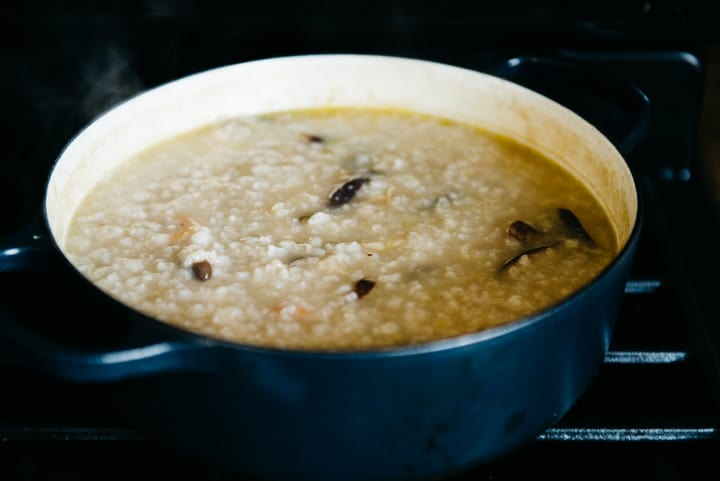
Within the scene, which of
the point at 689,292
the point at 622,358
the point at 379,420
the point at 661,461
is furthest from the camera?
the point at 689,292

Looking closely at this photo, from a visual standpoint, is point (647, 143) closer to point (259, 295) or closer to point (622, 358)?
point (622, 358)

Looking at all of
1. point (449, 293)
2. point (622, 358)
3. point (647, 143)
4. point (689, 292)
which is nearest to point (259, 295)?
point (449, 293)

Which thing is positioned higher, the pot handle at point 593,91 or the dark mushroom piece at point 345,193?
the pot handle at point 593,91

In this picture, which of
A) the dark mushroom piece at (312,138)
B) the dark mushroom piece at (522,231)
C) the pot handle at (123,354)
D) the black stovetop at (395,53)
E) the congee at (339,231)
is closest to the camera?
the pot handle at (123,354)

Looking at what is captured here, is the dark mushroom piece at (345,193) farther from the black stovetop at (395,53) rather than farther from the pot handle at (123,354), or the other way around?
the pot handle at (123,354)

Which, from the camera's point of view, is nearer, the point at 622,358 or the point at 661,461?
the point at 661,461

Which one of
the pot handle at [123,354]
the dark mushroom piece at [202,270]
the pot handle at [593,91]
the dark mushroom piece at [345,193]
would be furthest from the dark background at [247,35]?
the pot handle at [123,354]

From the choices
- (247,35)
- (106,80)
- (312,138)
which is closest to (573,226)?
(312,138)

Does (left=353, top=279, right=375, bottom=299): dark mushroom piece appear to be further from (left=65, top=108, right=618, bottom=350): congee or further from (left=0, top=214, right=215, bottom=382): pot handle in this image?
(left=0, top=214, right=215, bottom=382): pot handle

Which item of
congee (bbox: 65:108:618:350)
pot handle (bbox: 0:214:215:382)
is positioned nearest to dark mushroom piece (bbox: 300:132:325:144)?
congee (bbox: 65:108:618:350)

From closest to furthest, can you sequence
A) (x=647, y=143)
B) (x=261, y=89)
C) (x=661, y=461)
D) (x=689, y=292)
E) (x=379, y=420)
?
(x=379, y=420), (x=661, y=461), (x=689, y=292), (x=261, y=89), (x=647, y=143)
